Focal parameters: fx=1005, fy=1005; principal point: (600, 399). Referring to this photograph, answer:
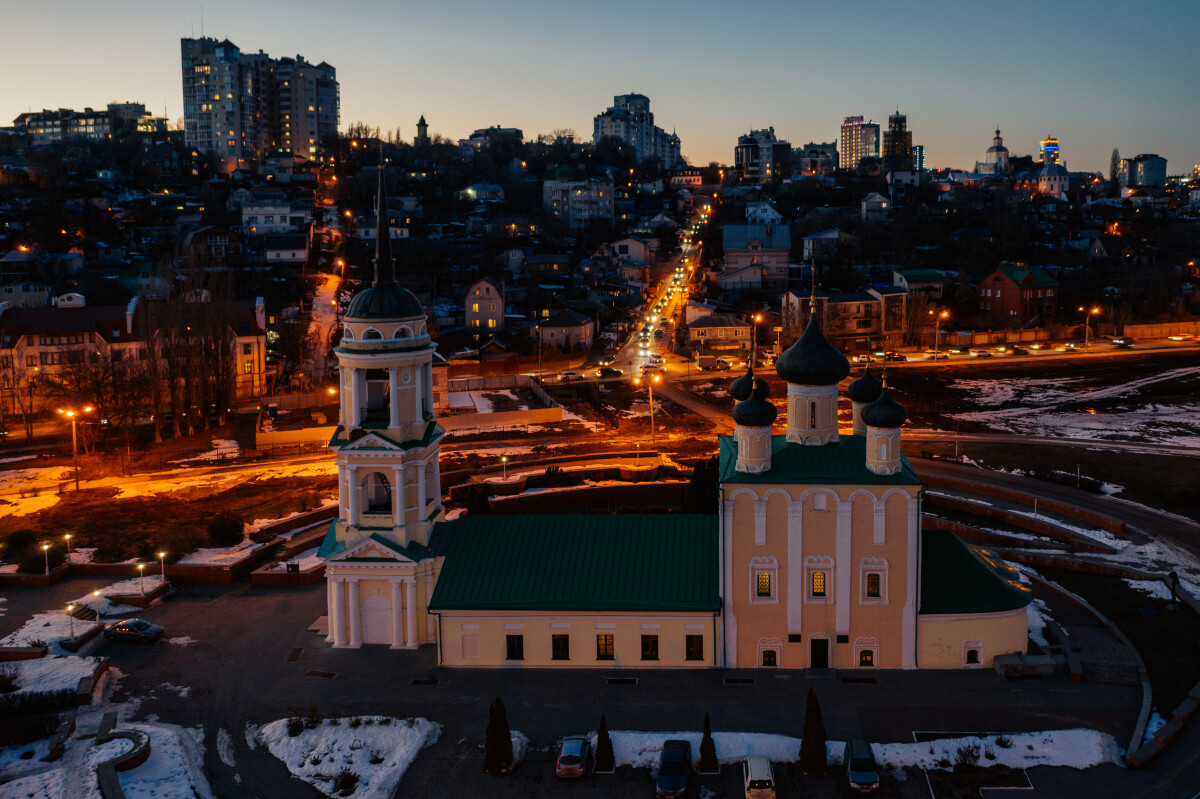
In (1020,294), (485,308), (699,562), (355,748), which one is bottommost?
(355,748)

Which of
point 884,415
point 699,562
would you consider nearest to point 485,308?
point 699,562

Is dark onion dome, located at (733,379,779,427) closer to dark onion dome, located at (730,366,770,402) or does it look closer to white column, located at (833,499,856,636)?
dark onion dome, located at (730,366,770,402)

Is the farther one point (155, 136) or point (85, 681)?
point (155, 136)

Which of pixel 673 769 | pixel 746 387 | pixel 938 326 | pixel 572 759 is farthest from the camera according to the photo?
pixel 938 326

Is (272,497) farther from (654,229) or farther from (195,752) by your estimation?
(654,229)

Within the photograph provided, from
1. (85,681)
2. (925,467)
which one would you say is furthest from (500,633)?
(925,467)

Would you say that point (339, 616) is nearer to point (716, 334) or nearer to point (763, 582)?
point (763, 582)

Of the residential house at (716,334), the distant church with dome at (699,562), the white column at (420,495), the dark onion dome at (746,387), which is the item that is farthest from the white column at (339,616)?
the residential house at (716,334)
